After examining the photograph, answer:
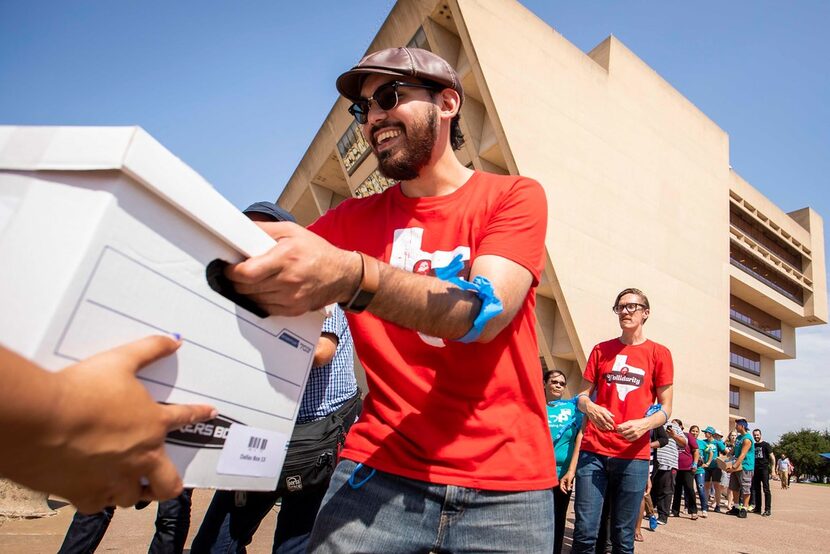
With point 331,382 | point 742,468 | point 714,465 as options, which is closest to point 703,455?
point 714,465

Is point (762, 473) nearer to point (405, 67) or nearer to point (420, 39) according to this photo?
point (405, 67)

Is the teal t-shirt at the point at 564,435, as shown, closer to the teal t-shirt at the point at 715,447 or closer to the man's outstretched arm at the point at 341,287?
the man's outstretched arm at the point at 341,287

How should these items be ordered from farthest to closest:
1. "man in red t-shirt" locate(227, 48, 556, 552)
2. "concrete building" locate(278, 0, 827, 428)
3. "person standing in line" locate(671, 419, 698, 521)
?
"concrete building" locate(278, 0, 827, 428) < "person standing in line" locate(671, 419, 698, 521) < "man in red t-shirt" locate(227, 48, 556, 552)

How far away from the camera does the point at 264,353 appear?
3.51ft

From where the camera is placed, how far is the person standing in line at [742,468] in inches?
431

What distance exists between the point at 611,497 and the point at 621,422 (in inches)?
22.8

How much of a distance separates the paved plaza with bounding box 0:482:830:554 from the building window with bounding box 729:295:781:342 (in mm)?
22479

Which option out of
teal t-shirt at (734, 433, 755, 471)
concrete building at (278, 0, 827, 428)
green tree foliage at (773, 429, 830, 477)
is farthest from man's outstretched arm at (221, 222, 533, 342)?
green tree foliage at (773, 429, 830, 477)

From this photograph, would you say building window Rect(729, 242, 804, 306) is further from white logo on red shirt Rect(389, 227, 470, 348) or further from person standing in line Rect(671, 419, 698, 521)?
white logo on red shirt Rect(389, 227, 470, 348)

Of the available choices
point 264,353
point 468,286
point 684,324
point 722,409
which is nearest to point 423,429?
point 468,286

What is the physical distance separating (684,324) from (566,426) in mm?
19768

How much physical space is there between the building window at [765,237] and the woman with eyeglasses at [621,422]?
98.6 ft

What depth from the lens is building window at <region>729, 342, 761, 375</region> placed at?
31453mm

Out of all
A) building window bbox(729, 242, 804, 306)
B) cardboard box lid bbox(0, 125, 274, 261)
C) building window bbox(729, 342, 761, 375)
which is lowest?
cardboard box lid bbox(0, 125, 274, 261)
